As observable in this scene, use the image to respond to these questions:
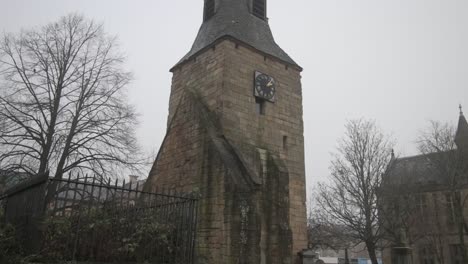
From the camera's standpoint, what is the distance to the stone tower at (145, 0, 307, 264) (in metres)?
9.52

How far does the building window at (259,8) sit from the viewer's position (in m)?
16.4

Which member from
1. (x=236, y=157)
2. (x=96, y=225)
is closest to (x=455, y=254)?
(x=236, y=157)

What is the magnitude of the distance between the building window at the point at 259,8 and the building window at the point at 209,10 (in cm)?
189

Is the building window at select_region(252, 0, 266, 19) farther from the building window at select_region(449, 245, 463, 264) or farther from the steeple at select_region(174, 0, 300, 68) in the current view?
the building window at select_region(449, 245, 463, 264)

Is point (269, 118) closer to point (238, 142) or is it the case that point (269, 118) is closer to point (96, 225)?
point (238, 142)

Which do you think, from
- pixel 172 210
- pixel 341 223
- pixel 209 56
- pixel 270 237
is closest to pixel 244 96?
pixel 209 56

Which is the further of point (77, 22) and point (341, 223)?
point (341, 223)

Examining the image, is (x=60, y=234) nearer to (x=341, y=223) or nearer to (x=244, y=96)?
(x=244, y=96)

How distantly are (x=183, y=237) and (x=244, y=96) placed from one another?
20.8ft

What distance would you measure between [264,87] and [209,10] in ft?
19.0

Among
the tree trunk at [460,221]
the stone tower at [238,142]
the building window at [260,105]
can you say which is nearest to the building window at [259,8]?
the stone tower at [238,142]

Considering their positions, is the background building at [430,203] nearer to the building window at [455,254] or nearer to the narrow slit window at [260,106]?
the building window at [455,254]

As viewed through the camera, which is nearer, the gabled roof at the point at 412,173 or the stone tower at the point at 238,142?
the stone tower at the point at 238,142

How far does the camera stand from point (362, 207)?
1719 cm
